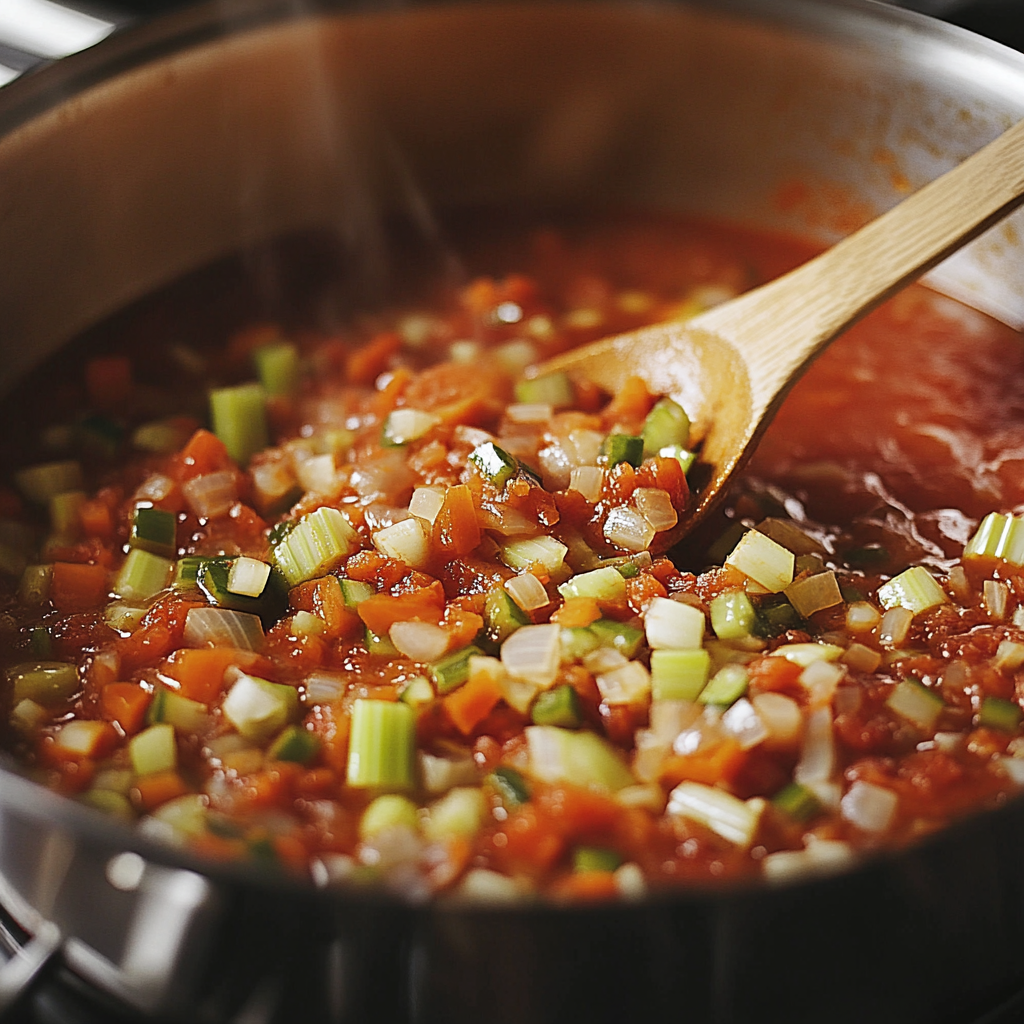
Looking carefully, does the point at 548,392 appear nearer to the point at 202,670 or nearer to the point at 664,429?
the point at 664,429

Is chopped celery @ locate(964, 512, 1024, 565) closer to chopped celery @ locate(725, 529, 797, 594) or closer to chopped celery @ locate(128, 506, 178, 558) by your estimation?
chopped celery @ locate(725, 529, 797, 594)

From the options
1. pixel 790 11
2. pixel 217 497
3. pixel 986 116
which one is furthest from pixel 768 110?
pixel 217 497

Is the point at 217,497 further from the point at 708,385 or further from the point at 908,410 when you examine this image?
the point at 908,410

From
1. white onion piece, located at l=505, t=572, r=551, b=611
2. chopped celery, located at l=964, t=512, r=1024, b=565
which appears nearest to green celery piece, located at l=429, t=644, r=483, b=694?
white onion piece, located at l=505, t=572, r=551, b=611

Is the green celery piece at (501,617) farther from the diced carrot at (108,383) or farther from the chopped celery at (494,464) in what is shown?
the diced carrot at (108,383)

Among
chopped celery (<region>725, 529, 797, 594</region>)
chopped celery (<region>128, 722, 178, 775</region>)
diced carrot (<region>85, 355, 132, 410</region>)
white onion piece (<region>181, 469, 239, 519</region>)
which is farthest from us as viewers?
diced carrot (<region>85, 355, 132, 410</region>)

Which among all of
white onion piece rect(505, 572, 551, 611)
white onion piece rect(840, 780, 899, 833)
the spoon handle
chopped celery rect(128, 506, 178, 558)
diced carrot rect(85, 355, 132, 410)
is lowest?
white onion piece rect(840, 780, 899, 833)

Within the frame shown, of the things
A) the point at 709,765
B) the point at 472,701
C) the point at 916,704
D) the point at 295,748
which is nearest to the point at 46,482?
the point at 295,748
